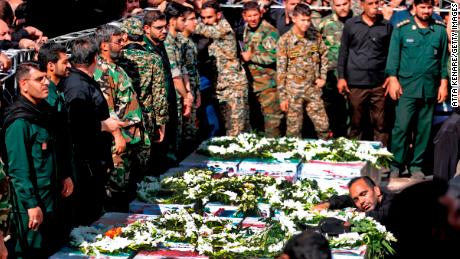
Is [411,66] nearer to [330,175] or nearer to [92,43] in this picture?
[330,175]

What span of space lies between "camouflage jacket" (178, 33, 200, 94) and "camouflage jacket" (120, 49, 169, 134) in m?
1.30

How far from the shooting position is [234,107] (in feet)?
44.8

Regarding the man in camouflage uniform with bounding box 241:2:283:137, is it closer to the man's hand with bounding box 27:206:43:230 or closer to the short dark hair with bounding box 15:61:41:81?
the short dark hair with bounding box 15:61:41:81

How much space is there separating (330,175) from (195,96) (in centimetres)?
274

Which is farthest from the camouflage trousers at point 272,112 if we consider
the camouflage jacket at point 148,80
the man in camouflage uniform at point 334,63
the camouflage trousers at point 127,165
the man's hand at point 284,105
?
the camouflage trousers at point 127,165

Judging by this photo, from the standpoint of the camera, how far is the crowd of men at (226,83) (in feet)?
30.5

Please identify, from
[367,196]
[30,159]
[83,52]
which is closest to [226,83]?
[83,52]

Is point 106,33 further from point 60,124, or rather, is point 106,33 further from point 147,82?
point 60,124

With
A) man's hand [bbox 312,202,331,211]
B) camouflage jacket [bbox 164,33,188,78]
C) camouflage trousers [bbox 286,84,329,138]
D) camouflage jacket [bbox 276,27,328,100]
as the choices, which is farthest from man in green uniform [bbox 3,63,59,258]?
camouflage trousers [bbox 286,84,329,138]

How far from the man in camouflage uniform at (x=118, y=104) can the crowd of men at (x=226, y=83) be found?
0.01 m

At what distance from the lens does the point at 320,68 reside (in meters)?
13.5

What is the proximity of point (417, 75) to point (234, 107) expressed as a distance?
2532 millimetres

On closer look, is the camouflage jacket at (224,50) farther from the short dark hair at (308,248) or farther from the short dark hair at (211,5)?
the short dark hair at (308,248)

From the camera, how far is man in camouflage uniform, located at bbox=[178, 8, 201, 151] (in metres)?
12.5
